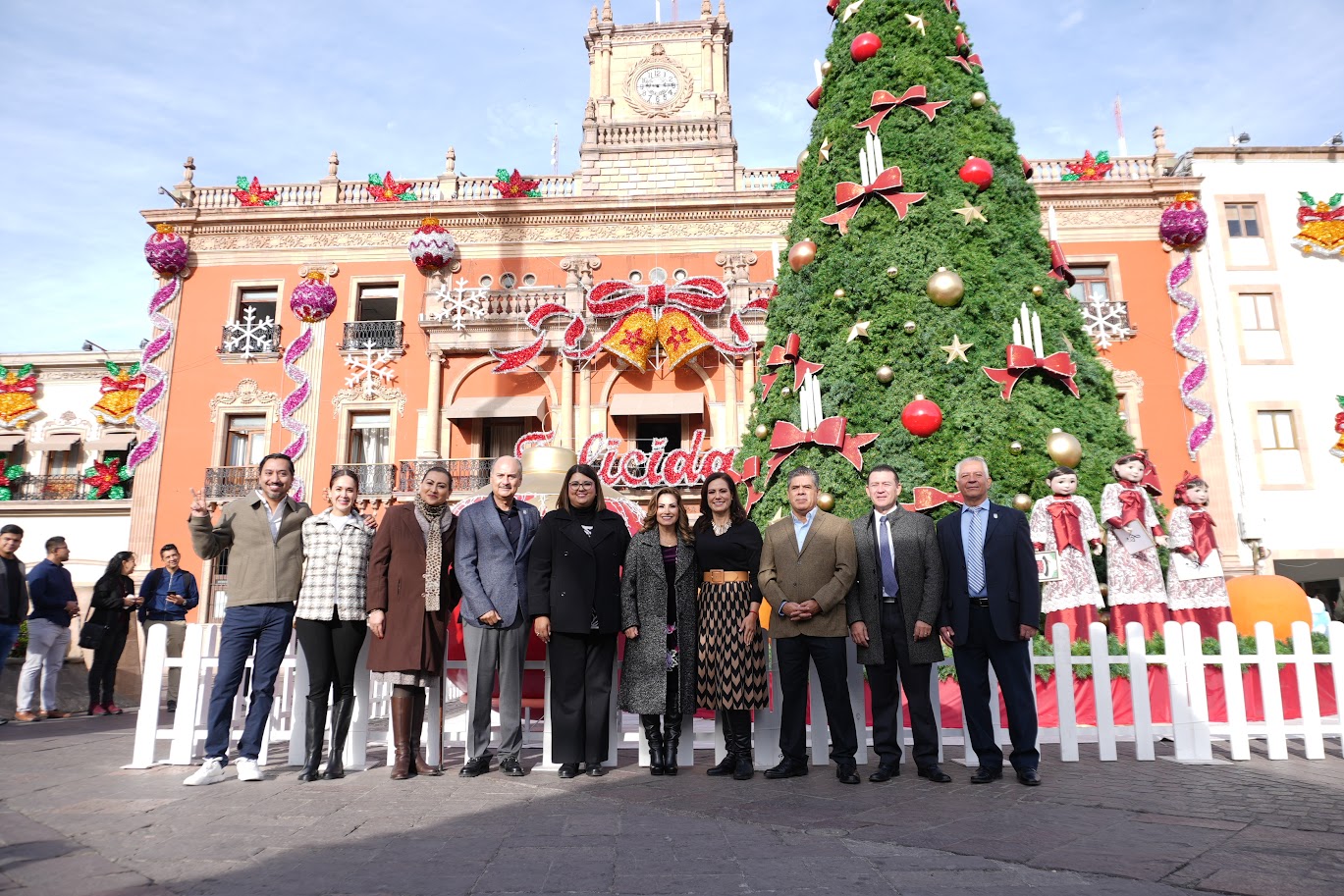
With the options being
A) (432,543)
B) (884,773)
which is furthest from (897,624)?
(432,543)

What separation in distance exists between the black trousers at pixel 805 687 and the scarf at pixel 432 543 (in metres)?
1.92

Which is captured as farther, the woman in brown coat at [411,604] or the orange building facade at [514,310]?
the orange building facade at [514,310]

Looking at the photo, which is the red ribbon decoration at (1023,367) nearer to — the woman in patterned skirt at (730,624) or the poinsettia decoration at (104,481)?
the woman in patterned skirt at (730,624)

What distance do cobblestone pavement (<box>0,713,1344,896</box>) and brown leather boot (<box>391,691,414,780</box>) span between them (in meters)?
0.12

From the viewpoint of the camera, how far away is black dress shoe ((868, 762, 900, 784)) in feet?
13.6

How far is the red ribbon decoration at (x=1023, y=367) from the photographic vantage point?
637 cm

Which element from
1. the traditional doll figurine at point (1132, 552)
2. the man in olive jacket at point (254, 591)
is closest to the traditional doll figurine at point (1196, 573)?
the traditional doll figurine at point (1132, 552)

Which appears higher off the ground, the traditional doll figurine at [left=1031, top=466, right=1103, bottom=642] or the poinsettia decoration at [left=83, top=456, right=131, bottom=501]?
the poinsettia decoration at [left=83, top=456, right=131, bottom=501]

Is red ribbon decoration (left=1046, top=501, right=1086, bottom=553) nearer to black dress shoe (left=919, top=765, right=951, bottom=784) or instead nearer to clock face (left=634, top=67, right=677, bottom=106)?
black dress shoe (left=919, top=765, right=951, bottom=784)

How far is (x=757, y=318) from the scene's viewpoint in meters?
18.4

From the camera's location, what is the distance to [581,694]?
4.53 metres

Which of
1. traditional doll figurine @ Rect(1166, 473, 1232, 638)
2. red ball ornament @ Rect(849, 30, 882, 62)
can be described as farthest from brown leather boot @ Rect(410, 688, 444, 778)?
red ball ornament @ Rect(849, 30, 882, 62)

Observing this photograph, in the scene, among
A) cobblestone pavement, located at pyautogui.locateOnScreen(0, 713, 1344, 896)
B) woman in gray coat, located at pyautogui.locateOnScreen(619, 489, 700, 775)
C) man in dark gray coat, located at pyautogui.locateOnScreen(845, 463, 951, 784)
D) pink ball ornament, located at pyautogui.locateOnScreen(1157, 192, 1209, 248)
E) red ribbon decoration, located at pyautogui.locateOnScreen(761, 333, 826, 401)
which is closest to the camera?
cobblestone pavement, located at pyautogui.locateOnScreen(0, 713, 1344, 896)

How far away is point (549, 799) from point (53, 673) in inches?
263
